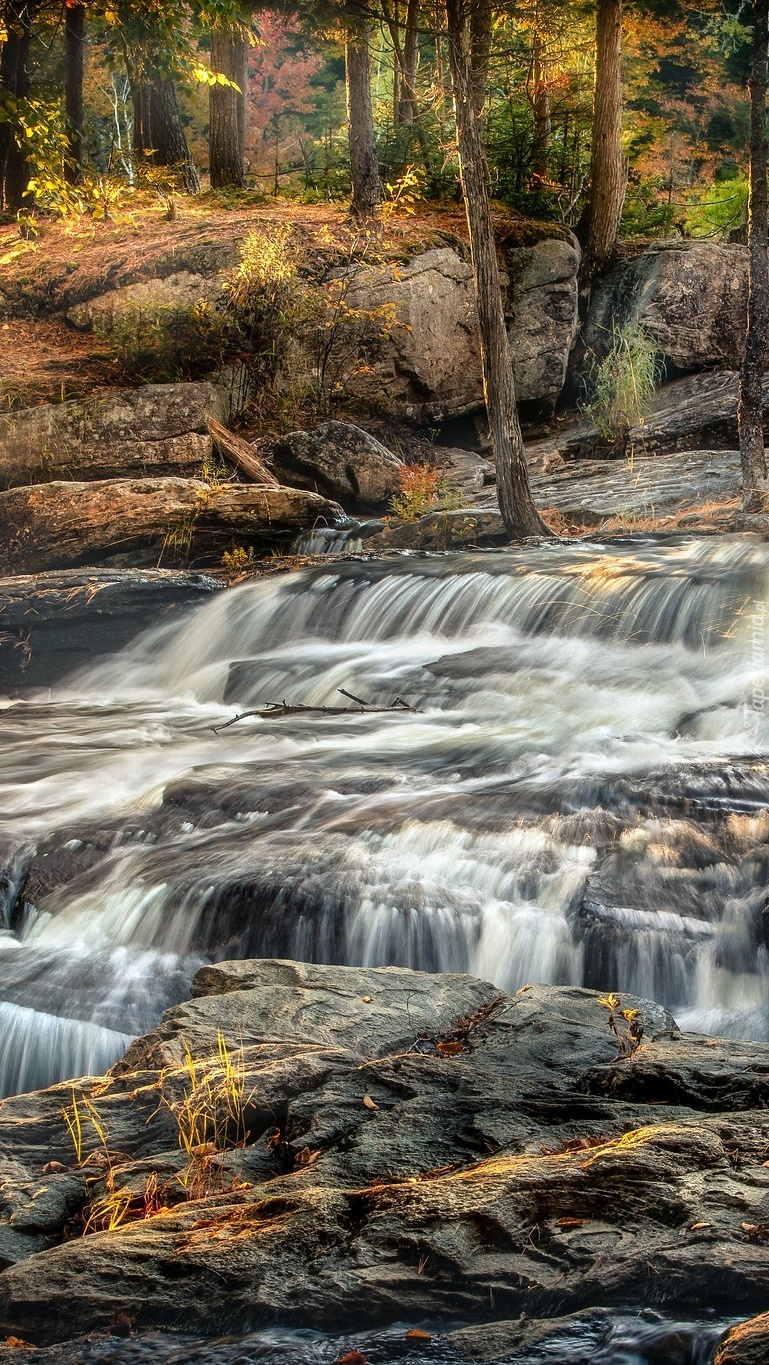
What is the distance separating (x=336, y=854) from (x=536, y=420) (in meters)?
15.7

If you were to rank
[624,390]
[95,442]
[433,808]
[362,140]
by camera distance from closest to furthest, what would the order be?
[433,808], [95,442], [624,390], [362,140]

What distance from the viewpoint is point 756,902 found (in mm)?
5320

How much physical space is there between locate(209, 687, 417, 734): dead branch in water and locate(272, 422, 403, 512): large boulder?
675 centimetres

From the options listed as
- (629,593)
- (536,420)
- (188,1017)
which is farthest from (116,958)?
(536,420)

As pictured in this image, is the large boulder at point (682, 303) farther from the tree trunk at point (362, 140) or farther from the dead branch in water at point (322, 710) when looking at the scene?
the dead branch in water at point (322, 710)

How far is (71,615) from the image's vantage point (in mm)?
11766

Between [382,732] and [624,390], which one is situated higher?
[624,390]

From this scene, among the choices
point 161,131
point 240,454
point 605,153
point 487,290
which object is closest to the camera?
point 487,290

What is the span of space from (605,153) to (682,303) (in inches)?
132

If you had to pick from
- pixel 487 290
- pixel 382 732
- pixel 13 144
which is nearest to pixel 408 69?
pixel 13 144

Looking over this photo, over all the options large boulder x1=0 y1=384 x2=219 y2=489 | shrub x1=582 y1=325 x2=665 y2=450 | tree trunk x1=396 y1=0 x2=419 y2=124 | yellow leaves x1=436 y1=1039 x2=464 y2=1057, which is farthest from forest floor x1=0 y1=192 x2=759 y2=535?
yellow leaves x1=436 y1=1039 x2=464 y2=1057

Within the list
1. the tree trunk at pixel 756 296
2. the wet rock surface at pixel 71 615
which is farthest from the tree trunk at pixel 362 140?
the wet rock surface at pixel 71 615

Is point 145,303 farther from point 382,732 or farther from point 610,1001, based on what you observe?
point 610,1001

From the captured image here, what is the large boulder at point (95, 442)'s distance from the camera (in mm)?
15227
